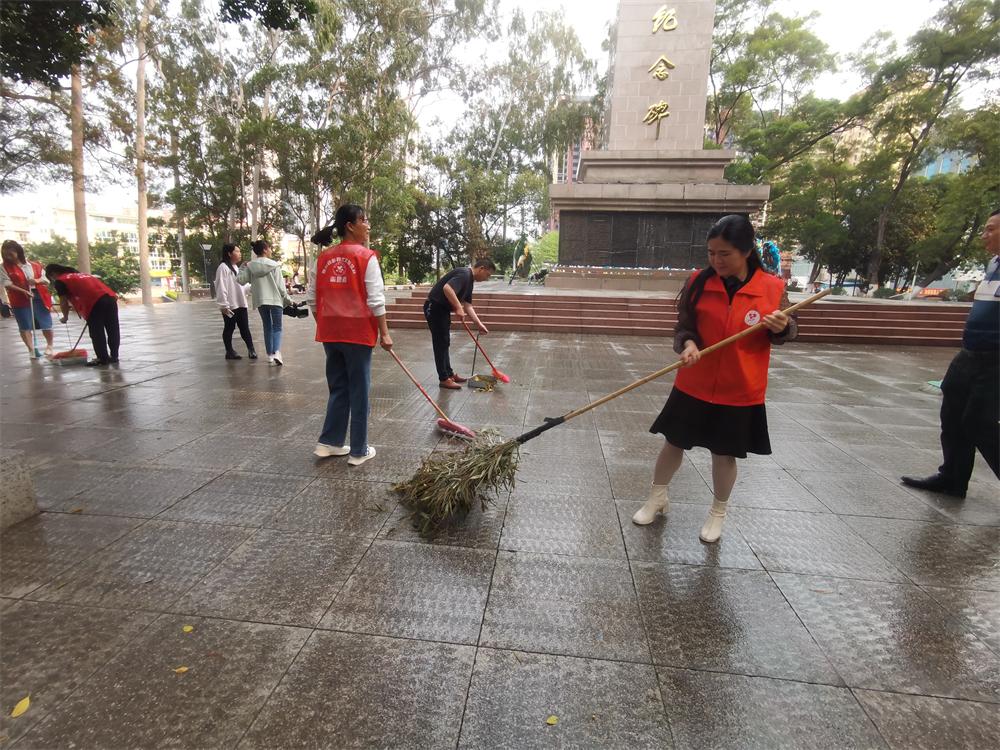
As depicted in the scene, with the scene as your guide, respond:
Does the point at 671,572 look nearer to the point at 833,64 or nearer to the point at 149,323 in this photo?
the point at 149,323

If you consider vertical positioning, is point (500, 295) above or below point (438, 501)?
above

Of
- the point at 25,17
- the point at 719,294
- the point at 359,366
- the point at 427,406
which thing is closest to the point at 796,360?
the point at 427,406

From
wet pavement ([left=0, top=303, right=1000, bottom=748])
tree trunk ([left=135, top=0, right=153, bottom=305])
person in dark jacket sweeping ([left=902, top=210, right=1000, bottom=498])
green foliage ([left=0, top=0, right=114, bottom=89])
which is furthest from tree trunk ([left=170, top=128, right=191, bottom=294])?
person in dark jacket sweeping ([left=902, top=210, right=1000, bottom=498])

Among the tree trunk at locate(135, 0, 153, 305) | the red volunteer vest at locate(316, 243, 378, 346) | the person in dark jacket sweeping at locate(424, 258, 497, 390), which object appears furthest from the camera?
the tree trunk at locate(135, 0, 153, 305)

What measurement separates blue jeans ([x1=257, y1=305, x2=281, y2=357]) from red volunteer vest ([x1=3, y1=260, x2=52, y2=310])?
3204mm

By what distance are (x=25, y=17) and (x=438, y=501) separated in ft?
16.8

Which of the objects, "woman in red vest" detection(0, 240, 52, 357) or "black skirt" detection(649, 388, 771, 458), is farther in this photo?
"woman in red vest" detection(0, 240, 52, 357)

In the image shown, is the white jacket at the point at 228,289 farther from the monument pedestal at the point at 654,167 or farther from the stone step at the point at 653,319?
the monument pedestal at the point at 654,167

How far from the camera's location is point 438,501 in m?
2.83

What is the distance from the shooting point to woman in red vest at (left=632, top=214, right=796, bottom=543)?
243 centimetres

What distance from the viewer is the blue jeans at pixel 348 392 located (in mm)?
3572

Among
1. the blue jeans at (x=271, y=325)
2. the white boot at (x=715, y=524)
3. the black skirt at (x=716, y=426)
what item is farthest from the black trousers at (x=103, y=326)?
the white boot at (x=715, y=524)

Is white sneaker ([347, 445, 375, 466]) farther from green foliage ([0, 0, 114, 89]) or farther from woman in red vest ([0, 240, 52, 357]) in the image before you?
woman in red vest ([0, 240, 52, 357])

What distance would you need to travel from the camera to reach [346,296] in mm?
3516
